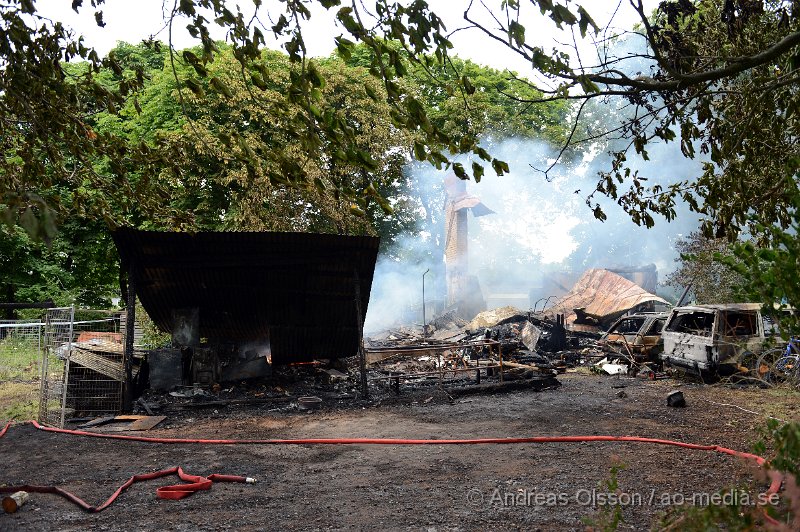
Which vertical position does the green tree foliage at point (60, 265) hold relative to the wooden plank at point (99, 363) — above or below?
above

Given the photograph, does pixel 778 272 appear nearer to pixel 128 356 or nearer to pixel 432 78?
pixel 432 78

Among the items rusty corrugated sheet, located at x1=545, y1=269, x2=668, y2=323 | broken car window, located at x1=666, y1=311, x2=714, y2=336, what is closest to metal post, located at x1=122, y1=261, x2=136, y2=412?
broken car window, located at x1=666, y1=311, x2=714, y2=336

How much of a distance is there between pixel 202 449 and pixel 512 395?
669cm

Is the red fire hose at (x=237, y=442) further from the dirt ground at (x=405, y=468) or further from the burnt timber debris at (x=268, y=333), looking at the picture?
the burnt timber debris at (x=268, y=333)

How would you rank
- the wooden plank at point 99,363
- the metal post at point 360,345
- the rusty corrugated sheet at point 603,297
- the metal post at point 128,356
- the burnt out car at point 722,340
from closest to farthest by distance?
the wooden plank at point 99,363
the metal post at point 128,356
the metal post at point 360,345
the burnt out car at point 722,340
the rusty corrugated sheet at point 603,297

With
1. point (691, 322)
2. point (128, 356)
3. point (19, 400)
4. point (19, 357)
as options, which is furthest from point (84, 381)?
point (691, 322)

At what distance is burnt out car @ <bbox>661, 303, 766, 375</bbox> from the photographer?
13.0 meters

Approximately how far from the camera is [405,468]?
709cm

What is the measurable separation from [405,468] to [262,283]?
6881 mm

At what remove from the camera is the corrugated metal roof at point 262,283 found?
38.0 feet

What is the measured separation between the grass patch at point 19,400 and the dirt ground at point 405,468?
1.62m

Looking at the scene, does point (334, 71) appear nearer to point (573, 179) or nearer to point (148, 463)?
point (148, 463)

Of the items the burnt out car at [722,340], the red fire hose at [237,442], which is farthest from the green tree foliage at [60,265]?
the burnt out car at [722,340]

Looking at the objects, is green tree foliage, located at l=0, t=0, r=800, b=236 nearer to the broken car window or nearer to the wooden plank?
the wooden plank
